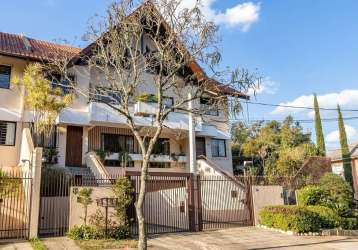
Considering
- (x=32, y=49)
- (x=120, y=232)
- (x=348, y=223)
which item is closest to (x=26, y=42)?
(x=32, y=49)

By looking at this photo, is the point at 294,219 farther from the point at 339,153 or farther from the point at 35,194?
the point at 339,153

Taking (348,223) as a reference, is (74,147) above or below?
above

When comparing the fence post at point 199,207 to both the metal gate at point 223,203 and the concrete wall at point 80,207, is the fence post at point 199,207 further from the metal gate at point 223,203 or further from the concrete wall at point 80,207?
the concrete wall at point 80,207

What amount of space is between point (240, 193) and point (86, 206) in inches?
322

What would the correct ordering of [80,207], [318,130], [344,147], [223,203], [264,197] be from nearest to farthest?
[80,207] < [223,203] < [264,197] < [344,147] < [318,130]

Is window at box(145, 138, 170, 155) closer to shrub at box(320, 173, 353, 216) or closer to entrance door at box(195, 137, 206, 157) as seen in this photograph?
entrance door at box(195, 137, 206, 157)

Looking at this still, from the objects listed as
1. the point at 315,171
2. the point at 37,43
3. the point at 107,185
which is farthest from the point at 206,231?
the point at 37,43

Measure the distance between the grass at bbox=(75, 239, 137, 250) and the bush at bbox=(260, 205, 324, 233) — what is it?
23.4 feet

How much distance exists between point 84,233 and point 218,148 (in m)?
15.5

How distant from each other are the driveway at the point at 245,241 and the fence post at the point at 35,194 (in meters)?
4.29

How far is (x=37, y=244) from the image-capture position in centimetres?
1195

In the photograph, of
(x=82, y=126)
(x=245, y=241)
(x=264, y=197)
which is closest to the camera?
(x=245, y=241)

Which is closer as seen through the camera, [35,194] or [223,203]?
[35,194]

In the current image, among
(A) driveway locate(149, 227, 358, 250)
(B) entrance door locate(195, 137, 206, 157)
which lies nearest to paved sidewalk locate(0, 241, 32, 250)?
(A) driveway locate(149, 227, 358, 250)
